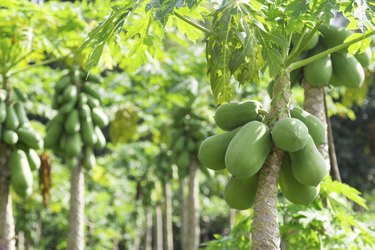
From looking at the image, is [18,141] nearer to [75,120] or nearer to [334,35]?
[75,120]

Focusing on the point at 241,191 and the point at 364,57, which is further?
the point at 364,57

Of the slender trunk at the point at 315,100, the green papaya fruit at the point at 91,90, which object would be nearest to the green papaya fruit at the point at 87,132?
the green papaya fruit at the point at 91,90

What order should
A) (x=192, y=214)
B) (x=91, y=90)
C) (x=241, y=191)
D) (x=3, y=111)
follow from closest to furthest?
(x=241, y=191) < (x=3, y=111) < (x=91, y=90) < (x=192, y=214)

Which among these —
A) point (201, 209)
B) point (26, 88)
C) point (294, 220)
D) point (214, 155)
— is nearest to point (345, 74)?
point (294, 220)

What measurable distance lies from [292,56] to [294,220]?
129 cm

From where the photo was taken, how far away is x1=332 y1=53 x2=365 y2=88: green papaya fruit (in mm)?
3445

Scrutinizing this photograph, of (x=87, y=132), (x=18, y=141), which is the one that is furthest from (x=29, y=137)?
(x=87, y=132)

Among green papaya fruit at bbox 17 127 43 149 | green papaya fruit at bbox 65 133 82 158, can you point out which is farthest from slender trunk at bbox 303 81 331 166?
green papaya fruit at bbox 65 133 82 158

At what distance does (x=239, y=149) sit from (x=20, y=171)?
9.03 feet

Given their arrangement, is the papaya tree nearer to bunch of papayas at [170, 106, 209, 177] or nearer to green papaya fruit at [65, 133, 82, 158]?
green papaya fruit at [65, 133, 82, 158]

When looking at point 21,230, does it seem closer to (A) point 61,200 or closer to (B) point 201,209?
(A) point 61,200

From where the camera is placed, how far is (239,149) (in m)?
2.37

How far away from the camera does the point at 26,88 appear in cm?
708

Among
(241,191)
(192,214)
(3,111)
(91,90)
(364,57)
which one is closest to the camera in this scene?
(241,191)
